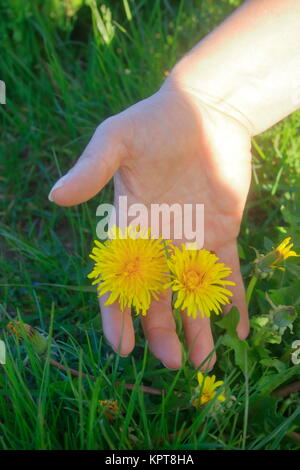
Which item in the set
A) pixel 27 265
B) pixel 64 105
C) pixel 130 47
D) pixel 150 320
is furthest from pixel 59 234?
pixel 130 47

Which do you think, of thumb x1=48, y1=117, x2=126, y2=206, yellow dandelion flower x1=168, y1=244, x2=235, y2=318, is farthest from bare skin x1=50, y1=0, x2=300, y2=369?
yellow dandelion flower x1=168, y1=244, x2=235, y2=318

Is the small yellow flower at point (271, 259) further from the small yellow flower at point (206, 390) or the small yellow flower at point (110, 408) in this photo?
the small yellow flower at point (110, 408)

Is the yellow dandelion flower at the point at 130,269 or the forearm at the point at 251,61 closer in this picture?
the yellow dandelion flower at the point at 130,269

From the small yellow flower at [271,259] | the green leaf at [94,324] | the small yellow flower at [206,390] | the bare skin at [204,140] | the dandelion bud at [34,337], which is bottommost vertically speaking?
the small yellow flower at [206,390]

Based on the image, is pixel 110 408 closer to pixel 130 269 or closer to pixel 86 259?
pixel 130 269

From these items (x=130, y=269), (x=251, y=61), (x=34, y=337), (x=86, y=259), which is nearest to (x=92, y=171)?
(x=130, y=269)

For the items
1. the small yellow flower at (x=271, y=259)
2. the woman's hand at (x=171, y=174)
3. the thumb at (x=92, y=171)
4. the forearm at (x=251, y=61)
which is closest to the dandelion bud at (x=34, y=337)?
the woman's hand at (x=171, y=174)
